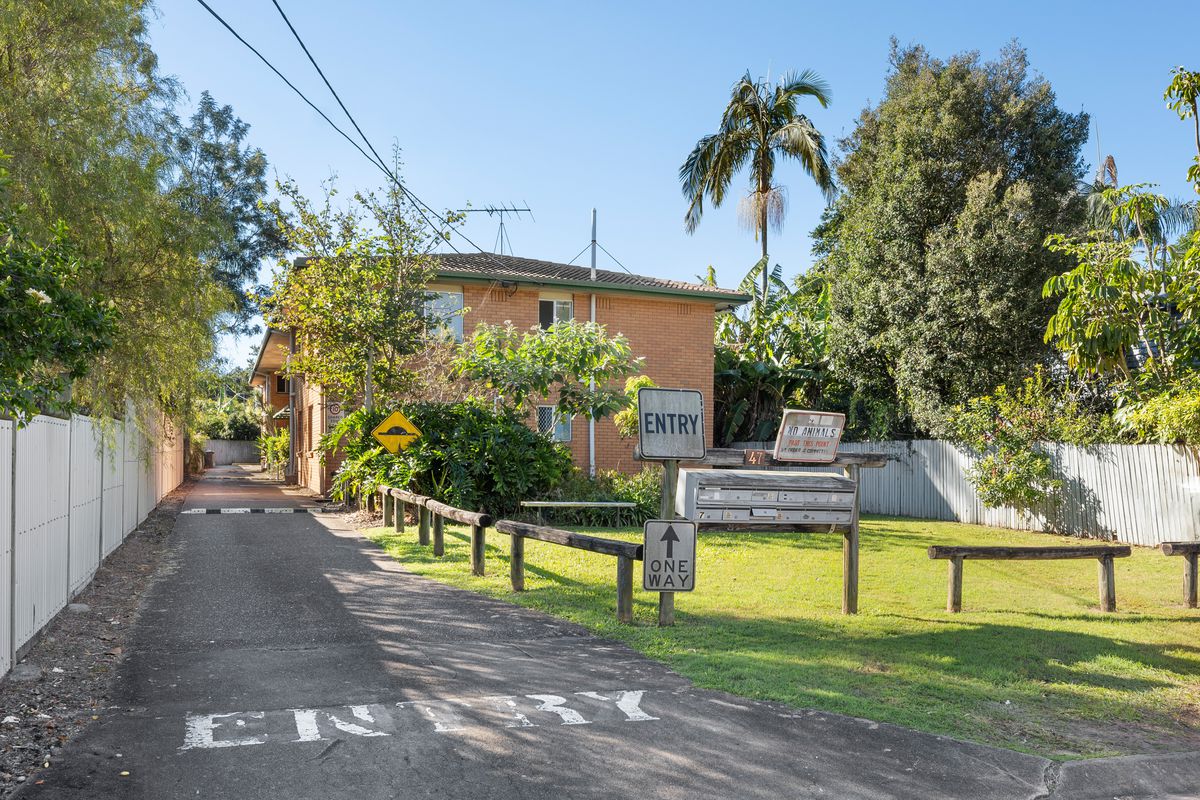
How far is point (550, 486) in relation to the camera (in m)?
18.9

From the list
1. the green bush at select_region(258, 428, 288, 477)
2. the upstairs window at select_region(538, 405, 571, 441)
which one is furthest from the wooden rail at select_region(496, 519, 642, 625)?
the green bush at select_region(258, 428, 288, 477)

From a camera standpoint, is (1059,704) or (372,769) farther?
(1059,704)

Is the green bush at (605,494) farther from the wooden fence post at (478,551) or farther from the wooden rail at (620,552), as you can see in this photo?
the wooden rail at (620,552)

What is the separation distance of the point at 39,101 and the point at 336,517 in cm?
1158

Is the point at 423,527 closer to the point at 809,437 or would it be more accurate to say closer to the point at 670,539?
the point at 670,539

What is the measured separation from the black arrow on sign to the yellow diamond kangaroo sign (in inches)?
335

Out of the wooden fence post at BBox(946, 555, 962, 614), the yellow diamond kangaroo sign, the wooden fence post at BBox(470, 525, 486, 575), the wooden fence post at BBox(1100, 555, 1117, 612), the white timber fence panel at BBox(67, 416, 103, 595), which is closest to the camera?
the white timber fence panel at BBox(67, 416, 103, 595)

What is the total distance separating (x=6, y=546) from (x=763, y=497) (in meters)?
6.07

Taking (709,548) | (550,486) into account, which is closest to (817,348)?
(550,486)

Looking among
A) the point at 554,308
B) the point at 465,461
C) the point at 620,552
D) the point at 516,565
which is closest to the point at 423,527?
the point at 465,461

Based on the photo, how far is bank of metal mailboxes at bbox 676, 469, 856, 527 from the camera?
28.5 feet

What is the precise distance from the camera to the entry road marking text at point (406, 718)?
215 inches

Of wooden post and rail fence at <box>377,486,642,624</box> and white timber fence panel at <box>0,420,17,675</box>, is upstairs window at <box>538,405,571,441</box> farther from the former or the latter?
white timber fence panel at <box>0,420,17,675</box>

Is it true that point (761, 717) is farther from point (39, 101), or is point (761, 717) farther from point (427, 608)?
point (39, 101)
